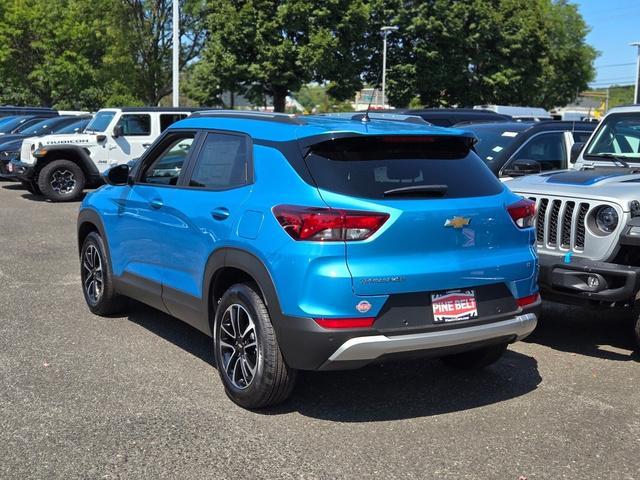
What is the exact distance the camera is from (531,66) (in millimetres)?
41125

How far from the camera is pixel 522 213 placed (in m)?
4.53

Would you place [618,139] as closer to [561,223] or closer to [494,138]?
[494,138]

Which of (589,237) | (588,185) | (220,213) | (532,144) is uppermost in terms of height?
(532,144)

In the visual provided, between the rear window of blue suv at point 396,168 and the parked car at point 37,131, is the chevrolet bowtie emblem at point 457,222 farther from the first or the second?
the parked car at point 37,131

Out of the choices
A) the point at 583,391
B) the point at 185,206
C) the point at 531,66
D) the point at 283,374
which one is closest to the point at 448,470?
the point at 283,374

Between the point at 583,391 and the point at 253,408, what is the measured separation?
2.21 m

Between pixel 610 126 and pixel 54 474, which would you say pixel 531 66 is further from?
pixel 54 474

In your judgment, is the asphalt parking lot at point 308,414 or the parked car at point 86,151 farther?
the parked car at point 86,151

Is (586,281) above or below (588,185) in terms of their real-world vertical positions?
below

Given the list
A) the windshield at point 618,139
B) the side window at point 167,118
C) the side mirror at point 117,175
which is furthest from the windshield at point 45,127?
the windshield at point 618,139

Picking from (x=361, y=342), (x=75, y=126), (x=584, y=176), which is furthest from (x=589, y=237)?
(x=75, y=126)

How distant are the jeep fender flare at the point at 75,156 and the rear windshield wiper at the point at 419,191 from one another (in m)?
12.3

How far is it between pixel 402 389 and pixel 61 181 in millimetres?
12323

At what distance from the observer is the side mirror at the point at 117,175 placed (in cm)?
591
